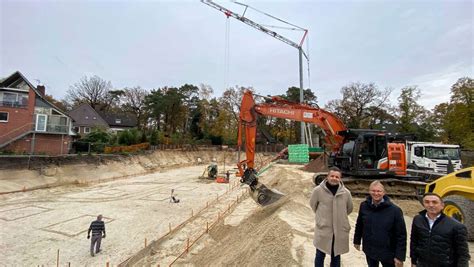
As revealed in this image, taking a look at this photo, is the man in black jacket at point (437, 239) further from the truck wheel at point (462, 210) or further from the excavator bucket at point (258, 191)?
the excavator bucket at point (258, 191)

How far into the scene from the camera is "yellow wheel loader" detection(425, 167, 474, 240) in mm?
6617

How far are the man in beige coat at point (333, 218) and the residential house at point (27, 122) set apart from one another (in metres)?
29.1

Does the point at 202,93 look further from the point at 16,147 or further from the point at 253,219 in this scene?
the point at 253,219

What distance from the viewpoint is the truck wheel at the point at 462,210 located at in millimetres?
6605

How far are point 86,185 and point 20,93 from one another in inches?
506

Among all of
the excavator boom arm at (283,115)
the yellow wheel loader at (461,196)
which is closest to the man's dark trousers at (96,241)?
the excavator boom arm at (283,115)

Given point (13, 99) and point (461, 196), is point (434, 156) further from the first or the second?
point (13, 99)

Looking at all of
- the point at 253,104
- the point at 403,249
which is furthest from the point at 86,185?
the point at 403,249

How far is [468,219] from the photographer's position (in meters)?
6.64

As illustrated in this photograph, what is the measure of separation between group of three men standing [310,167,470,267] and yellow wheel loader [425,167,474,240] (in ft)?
15.2

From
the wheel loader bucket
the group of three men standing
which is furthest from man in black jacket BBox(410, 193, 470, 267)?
the wheel loader bucket

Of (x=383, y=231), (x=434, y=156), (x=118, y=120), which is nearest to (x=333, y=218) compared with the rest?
(x=383, y=231)

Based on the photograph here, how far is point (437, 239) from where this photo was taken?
314 centimetres

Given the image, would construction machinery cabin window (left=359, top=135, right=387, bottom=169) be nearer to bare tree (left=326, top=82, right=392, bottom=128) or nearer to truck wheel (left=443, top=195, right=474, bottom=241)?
truck wheel (left=443, top=195, right=474, bottom=241)
